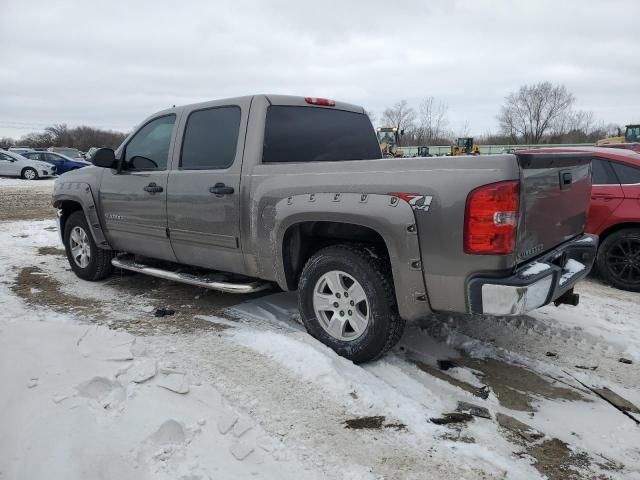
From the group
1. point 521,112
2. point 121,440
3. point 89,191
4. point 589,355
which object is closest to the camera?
point 121,440

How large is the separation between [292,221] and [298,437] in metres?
1.50

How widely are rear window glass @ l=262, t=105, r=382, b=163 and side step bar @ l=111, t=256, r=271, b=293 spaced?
104 cm

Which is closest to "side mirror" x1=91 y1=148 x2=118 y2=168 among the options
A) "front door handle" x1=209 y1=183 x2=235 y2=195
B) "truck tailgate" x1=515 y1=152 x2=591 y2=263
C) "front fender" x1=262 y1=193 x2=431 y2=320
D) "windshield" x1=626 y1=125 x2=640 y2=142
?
"front door handle" x1=209 y1=183 x2=235 y2=195

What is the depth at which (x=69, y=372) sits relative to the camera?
10.1ft

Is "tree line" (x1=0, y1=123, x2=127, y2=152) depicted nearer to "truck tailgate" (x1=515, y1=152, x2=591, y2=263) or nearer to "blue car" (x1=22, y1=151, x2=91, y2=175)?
"blue car" (x1=22, y1=151, x2=91, y2=175)

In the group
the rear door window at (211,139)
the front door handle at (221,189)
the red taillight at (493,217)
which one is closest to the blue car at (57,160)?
the rear door window at (211,139)

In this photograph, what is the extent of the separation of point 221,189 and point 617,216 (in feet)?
15.3

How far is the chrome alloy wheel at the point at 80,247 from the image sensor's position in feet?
18.5

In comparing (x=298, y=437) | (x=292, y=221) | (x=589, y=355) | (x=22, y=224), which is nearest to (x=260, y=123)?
(x=292, y=221)

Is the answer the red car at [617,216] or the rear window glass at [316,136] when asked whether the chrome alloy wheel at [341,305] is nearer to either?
the rear window glass at [316,136]

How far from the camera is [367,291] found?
10.7 feet

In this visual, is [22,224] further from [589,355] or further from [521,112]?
[521,112]

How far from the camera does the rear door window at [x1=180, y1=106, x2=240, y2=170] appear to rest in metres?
4.09

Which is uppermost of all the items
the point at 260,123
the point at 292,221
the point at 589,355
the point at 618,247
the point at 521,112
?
the point at 521,112
